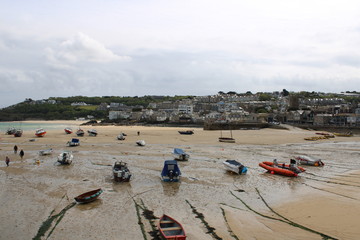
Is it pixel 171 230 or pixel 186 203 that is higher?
pixel 171 230

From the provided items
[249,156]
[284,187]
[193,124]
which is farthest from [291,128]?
[284,187]

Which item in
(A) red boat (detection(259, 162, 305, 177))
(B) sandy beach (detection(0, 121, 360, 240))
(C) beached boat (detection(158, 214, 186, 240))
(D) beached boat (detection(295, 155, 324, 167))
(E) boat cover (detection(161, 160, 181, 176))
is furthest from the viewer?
(D) beached boat (detection(295, 155, 324, 167))

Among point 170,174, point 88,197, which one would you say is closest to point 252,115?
point 170,174

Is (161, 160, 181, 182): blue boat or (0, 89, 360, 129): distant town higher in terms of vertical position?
(0, 89, 360, 129): distant town

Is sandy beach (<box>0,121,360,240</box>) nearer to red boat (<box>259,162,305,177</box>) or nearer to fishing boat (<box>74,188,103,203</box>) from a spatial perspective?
fishing boat (<box>74,188,103,203</box>)

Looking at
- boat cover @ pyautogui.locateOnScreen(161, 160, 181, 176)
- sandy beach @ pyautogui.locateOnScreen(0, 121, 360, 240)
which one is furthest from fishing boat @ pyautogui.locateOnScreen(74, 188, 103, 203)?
boat cover @ pyautogui.locateOnScreen(161, 160, 181, 176)

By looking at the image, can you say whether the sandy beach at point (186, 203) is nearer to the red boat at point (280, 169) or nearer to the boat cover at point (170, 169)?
the red boat at point (280, 169)

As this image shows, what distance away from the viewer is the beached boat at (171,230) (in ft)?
35.9

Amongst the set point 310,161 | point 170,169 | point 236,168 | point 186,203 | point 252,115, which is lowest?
point 186,203

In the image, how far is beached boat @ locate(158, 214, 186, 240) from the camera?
10945 mm

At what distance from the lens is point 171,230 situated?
38.1ft

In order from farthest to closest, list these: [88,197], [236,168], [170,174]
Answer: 1. [236,168]
2. [170,174]
3. [88,197]

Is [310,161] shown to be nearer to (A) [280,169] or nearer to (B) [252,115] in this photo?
(A) [280,169]

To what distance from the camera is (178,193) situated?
18.3m
